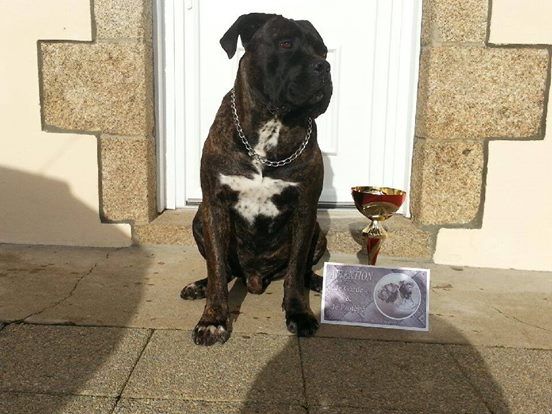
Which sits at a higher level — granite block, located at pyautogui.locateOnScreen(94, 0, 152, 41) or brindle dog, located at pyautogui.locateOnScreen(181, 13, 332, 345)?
granite block, located at pyautogui.locateOnScreen(94, 0, 152, 41)

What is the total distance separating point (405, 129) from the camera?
13.2 ft

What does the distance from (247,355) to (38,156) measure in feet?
7.65

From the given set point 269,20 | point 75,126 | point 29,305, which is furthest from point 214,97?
point 29,305

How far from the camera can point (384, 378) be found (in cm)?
218

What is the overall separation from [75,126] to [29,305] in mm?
1421

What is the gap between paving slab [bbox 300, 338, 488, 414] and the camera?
2.00 meters

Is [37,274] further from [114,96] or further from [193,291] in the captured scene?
[114,96]

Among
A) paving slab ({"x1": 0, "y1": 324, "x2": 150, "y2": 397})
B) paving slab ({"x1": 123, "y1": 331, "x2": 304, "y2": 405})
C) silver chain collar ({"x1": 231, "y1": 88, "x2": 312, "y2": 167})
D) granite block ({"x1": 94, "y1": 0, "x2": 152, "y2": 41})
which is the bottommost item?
paving slab ({"x1": 123, "y1": 331, "x2": 304, "y2": 405})

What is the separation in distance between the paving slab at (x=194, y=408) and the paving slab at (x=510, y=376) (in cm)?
74

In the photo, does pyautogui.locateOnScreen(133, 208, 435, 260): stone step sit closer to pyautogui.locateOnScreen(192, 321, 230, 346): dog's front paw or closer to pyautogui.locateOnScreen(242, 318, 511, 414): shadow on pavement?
pyautogui.locateOnScreen(242, 318, 511, 414): shadow on pavement

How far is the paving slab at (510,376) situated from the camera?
6.66ft

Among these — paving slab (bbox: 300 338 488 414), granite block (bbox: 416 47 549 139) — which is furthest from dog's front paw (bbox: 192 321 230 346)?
granite block (bbox: 416 47 549 139)

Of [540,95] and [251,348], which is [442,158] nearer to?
[540,95]

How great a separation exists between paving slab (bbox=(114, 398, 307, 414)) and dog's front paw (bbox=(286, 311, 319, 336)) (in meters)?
0.61
